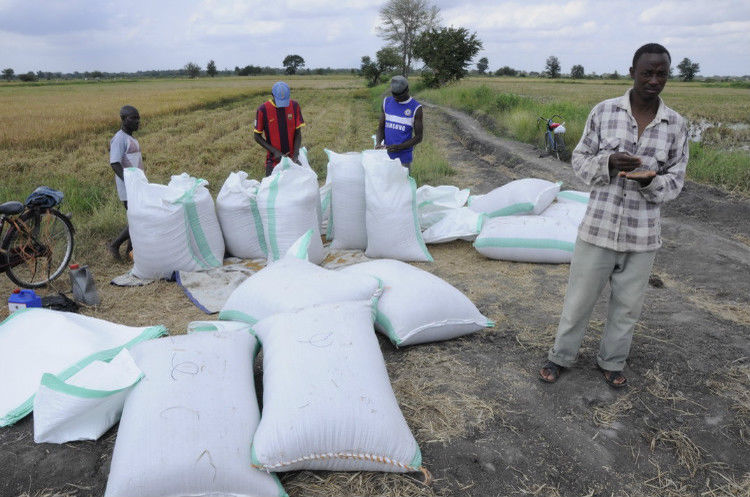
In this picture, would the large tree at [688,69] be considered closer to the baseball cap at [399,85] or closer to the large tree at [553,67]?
the large tree at [553,67]

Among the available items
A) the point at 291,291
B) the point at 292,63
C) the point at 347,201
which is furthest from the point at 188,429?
the point at 292,63

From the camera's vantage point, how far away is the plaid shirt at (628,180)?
2111mm

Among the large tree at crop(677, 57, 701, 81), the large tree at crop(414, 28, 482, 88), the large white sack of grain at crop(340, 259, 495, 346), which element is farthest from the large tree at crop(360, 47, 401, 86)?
the large white sack of grain at crop(340, 259, 495, 346)

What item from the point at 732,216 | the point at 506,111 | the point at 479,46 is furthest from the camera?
the point at 479,46

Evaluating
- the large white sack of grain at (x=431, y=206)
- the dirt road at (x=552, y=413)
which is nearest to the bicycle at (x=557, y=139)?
the large white sack of grain at (x=431, y=206)

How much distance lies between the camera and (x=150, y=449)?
161 centimetres

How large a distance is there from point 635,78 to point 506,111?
40.6 ft

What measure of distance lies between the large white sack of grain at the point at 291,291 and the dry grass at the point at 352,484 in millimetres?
788

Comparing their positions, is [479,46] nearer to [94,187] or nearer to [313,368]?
[94,187]

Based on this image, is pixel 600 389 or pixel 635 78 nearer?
pixel 635 78

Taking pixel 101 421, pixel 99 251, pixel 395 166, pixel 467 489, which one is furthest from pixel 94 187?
pixel 467 489

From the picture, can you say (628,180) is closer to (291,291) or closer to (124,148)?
(291,291)

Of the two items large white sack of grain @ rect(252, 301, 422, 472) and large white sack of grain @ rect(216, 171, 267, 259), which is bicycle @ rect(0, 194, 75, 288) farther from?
large white sack of grain @ rect(252, 301, 422, 472)

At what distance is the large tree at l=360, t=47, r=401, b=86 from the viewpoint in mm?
39312
